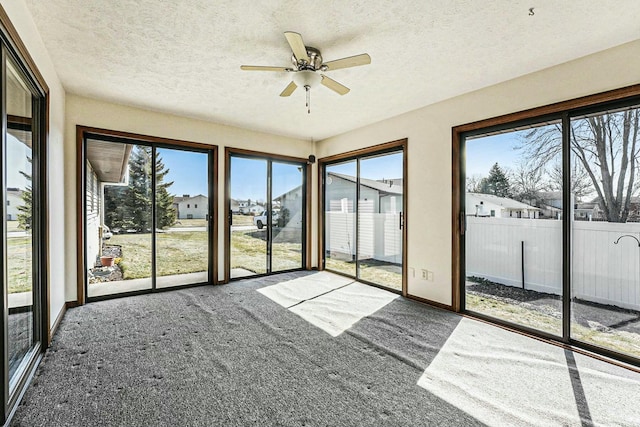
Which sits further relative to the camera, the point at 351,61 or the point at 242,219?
the point at 242,219

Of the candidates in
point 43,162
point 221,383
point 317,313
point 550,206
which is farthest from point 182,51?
point 550,206

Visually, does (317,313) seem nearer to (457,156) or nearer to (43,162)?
(457,156)

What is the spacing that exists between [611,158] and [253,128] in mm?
4326

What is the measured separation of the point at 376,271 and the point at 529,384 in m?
2.73

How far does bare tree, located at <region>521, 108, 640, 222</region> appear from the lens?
7.87 feet

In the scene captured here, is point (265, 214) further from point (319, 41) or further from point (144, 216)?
point (319, 41)

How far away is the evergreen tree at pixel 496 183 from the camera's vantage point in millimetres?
3180

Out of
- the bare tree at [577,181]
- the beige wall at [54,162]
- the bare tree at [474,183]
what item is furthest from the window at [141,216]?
the bare tree at [577,181]

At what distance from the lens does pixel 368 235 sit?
4875 mm

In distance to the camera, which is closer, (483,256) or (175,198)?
(483,256)

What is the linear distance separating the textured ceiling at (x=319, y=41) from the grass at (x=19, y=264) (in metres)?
1.57

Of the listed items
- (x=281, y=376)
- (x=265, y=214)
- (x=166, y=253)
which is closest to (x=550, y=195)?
(x=281, y=376)

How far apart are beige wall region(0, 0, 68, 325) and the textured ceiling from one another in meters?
0.11

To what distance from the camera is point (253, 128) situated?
493 centimetres
